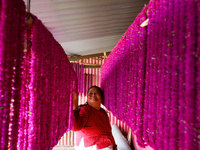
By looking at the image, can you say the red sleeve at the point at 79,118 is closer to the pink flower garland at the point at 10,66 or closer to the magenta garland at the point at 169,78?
the magenta garland at the point at 169,78

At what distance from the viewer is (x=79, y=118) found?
1.68m

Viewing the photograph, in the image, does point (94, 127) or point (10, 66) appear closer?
point (10, 66)

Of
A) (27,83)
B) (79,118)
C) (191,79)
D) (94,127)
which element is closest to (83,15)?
(27,83)

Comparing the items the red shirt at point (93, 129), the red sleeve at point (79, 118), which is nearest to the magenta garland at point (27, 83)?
the red sleeve at point (79, 118)

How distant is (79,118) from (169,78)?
1426 millimetres

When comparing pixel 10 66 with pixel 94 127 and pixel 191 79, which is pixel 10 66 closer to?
pixel 191 79

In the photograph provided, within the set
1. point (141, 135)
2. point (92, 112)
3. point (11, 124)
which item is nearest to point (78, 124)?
point (92, 112)

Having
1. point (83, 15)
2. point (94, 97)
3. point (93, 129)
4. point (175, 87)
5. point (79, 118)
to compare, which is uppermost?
point (83, 15)

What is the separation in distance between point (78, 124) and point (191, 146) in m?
1.42

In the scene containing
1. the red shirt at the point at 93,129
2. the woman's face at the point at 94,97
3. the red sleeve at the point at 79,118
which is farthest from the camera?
the woman's face at the point at 94,97

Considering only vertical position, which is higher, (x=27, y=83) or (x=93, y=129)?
(x=27, y=83)

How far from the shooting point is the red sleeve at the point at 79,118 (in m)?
1.58

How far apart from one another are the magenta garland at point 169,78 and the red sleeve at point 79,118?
998 mm

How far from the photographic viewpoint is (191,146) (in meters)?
0.39
